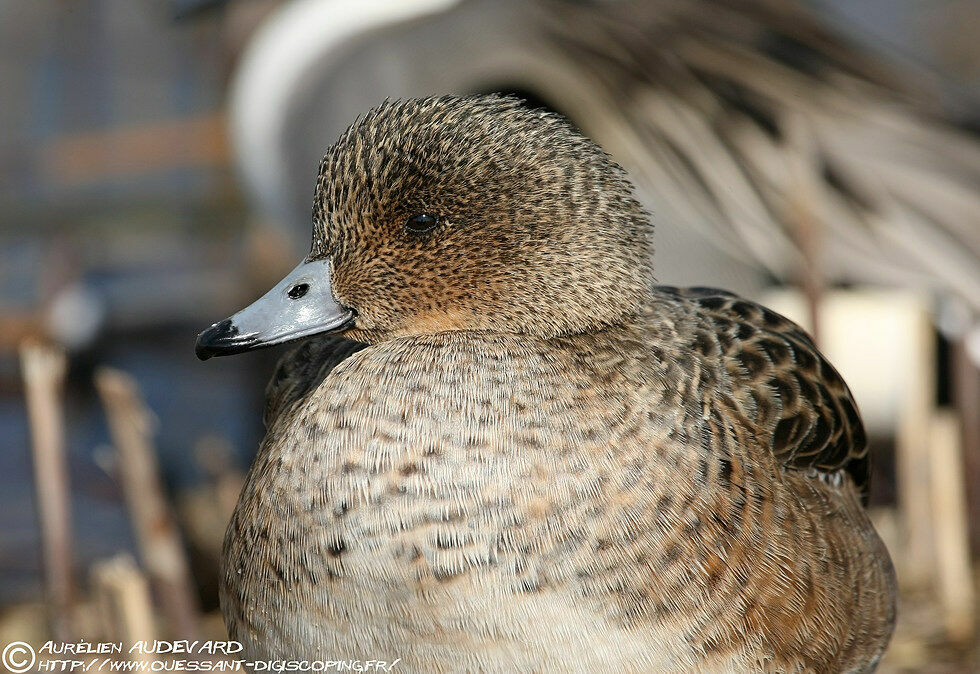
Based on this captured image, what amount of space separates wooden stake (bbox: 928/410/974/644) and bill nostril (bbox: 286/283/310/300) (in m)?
1.82

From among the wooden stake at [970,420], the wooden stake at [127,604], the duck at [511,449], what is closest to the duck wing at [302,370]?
the duck at [511,449]

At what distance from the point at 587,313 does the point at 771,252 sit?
6.54 feet

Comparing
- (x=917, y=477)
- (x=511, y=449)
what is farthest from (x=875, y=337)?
(x=511, y=449)

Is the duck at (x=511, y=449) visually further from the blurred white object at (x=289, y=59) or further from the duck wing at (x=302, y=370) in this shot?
the blurred white object at (x=289, y=59)

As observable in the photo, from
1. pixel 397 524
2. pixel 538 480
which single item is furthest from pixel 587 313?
pixel 397 524

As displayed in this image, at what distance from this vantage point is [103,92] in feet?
26.6

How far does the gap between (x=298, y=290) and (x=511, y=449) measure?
416 millimetres

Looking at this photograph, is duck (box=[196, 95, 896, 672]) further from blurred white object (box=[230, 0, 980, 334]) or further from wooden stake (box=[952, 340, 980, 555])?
wooden stake (box=[952, 340, 980, 555])

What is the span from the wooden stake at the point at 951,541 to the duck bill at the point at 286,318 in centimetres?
179

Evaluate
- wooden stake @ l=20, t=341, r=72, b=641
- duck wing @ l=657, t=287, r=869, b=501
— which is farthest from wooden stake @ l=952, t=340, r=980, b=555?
wooden stake @ l=20, t=341, r=72, b=641

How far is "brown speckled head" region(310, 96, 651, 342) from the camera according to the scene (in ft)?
5.67

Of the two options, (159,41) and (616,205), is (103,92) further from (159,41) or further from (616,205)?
(616,205)

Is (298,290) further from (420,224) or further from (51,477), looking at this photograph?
(51,477)

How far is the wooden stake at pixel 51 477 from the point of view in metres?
2.43
